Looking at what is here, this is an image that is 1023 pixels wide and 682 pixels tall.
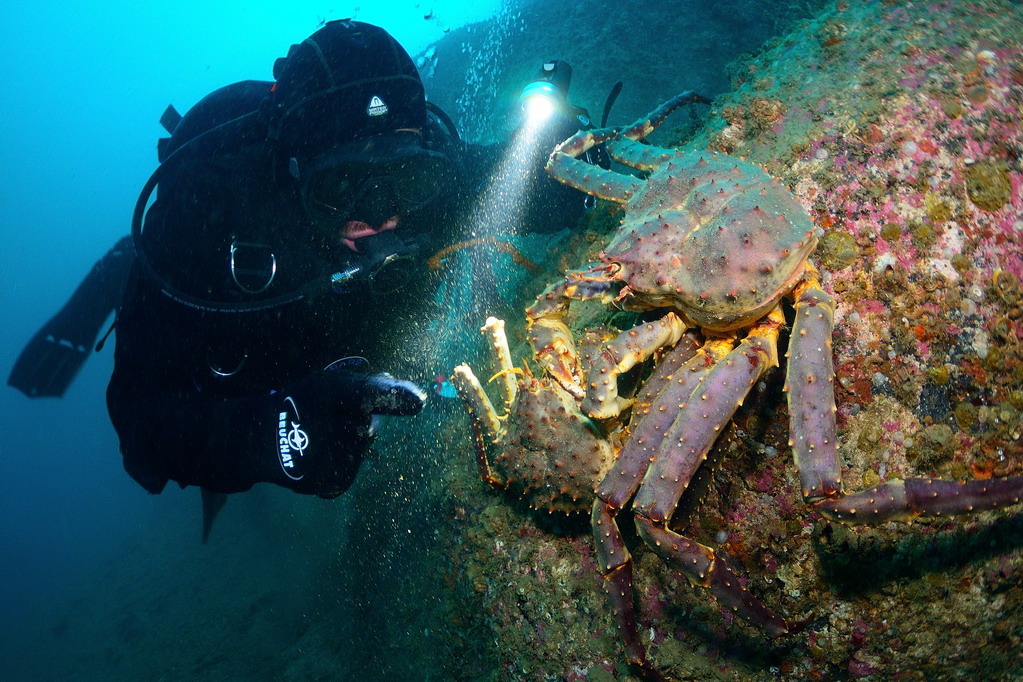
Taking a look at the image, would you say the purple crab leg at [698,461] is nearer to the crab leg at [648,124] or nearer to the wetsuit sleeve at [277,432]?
the wetsuit sleeve at [277,432]

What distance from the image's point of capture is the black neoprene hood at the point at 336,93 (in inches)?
138

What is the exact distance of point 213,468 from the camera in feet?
10.1

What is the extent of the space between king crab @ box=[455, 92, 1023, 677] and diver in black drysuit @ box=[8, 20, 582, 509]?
155cm

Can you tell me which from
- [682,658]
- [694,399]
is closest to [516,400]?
[694,399]

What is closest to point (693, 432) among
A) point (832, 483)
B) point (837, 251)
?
point (832, 483)

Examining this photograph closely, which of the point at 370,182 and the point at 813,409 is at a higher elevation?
the point at 370,182

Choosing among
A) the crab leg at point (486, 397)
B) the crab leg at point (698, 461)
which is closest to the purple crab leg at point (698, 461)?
the crab leg at point (698, 461)

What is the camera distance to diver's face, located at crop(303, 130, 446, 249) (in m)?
3.51

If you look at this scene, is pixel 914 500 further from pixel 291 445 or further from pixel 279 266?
pixel 279 266

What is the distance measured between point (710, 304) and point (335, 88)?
3.14m

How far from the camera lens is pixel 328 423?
9.68 ft

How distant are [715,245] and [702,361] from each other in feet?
1.53

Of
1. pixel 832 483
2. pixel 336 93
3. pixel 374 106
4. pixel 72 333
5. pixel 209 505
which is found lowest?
pixel 209 505

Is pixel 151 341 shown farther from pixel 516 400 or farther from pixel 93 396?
pixel 93 396
